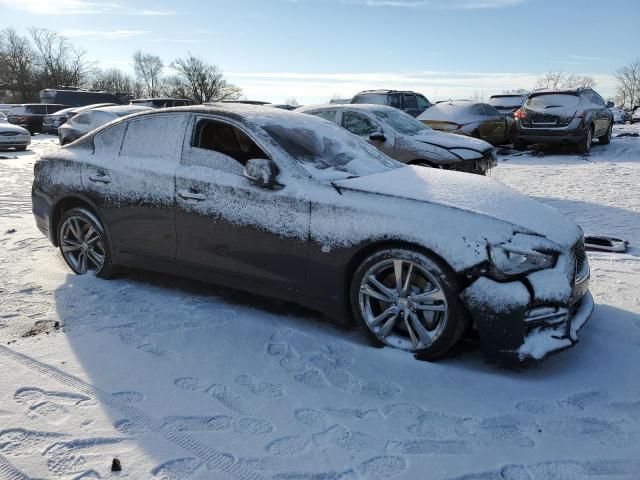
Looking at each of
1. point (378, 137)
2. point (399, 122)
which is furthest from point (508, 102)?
point (378, 137)

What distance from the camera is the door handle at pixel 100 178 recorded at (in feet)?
15.8

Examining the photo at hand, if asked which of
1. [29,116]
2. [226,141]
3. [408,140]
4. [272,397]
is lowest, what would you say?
[272,397]

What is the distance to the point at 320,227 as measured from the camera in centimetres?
380

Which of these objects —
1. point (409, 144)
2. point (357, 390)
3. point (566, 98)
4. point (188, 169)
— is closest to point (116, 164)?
point (188, 169)

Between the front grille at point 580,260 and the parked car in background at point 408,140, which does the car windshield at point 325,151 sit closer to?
the front grille at point 580,260

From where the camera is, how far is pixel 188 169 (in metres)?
4.44

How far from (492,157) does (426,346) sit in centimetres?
697

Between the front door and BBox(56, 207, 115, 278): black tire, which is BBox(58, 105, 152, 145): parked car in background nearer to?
BBox(56, 207, 115, 278): black tire

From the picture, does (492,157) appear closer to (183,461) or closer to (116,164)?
(116,164)

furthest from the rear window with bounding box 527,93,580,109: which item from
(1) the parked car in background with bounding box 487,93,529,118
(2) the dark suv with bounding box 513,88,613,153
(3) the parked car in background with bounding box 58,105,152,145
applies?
(3) the parked car in background with bounding box 58,105,152,145

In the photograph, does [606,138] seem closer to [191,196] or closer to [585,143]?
[585,143]

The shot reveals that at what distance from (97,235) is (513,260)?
3.48 meters

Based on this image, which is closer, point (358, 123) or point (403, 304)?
point (403, 304)

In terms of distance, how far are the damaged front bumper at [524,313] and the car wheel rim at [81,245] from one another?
3273 mm
